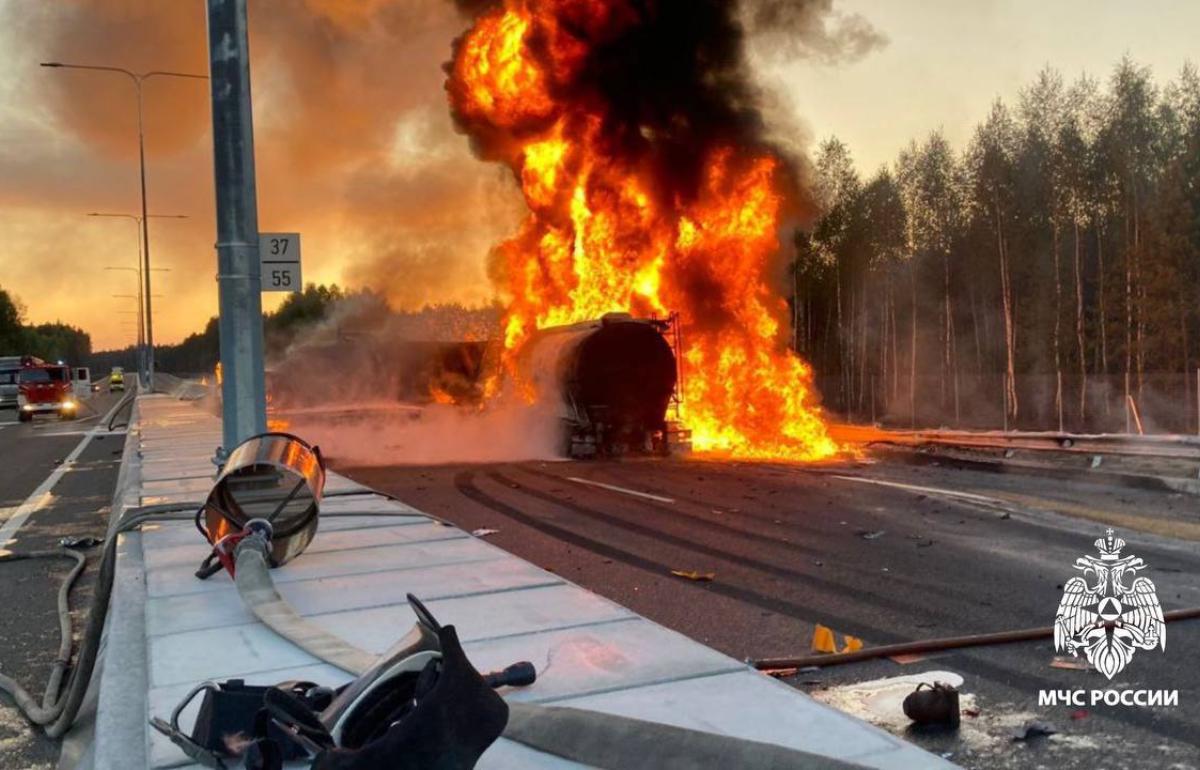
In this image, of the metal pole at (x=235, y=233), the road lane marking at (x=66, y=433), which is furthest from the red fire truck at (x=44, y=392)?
the metal pole at (x=235, y=233)

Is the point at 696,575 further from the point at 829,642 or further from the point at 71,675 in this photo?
the point at 71,675

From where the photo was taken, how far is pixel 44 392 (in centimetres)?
4231

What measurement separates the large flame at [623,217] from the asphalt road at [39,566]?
10.5m

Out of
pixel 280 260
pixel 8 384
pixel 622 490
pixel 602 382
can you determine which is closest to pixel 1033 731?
pixel 280 260

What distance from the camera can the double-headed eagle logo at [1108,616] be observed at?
5859mm

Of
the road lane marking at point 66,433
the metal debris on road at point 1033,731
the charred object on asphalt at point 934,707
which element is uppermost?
the charred object on asphalt at point 934,707

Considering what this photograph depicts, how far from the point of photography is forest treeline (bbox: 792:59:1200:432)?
38750 millimetres

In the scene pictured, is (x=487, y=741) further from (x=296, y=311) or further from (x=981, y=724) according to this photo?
(x=296, y=311)

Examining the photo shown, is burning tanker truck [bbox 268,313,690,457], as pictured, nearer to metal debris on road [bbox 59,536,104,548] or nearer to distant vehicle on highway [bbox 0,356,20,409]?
metal debris on road [bbox 59,536,104,548]

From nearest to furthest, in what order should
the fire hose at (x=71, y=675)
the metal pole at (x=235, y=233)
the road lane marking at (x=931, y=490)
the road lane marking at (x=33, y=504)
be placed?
the fire hose at (x=71, y=675)
the metal pole at (x=235, y=233)
the road lane marking at (x=33, y=504)
the road lane marking at (x=931, y=490)

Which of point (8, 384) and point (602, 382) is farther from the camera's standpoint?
point (8, 384)

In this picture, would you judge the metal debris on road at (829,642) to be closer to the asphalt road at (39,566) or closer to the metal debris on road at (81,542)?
the asphalt road at (39,566)

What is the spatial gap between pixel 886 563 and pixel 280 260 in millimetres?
5875

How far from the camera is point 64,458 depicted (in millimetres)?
21969
